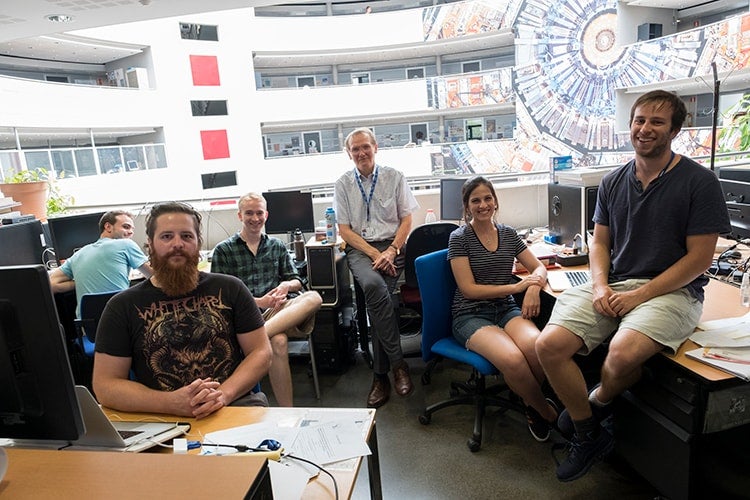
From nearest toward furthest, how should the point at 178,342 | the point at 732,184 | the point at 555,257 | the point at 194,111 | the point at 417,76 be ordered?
the point at 178,342
the point at 732,184
the point at 555,257
the point at 194,111
the point at 417,76

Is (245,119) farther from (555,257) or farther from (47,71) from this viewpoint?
(555,257)

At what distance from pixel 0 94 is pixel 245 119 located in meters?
6.07

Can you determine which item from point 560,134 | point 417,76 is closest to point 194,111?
point 417,76

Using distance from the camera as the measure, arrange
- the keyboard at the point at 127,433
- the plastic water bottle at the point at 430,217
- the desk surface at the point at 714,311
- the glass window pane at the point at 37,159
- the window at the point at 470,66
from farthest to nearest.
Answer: the window at the point at 470,66, the glass window pane at the point at 37,159, the plastic water bottle at the point at 430,217, the desk surface at the point at 714,311, the keyboard at the point at 127,433

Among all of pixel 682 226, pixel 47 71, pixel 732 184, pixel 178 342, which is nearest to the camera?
pixel 178 342

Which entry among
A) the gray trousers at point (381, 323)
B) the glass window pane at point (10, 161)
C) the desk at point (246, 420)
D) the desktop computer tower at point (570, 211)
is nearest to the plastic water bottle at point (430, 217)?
the desktop computer tower at point (570, 211)

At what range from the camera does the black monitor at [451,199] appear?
3.72 meters

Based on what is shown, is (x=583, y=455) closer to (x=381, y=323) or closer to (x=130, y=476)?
(x=381, y=323)

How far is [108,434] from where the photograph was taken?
1.09 metres

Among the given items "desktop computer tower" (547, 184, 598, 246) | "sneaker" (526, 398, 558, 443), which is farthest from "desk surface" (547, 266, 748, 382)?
"desktop computer tower" (547, 184, 598, 246)

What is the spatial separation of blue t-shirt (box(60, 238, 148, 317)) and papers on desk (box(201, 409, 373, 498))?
1.93 m

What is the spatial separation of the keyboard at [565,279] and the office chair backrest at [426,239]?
68cm

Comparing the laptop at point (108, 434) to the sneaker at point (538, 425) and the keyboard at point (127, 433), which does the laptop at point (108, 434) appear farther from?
the sneaker at point (538, 425)

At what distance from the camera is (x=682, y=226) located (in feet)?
5.97
